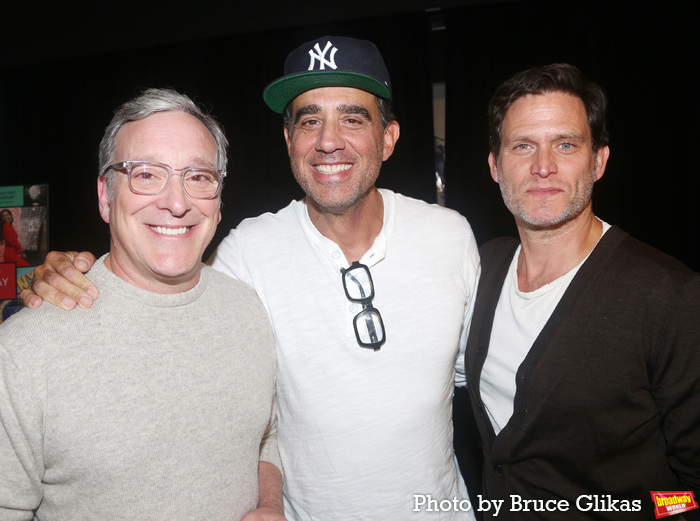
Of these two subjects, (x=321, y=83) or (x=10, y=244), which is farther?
(x=10, y=244)

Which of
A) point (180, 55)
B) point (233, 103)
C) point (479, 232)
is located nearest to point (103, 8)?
point (180, 55)

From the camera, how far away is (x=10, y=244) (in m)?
3.81

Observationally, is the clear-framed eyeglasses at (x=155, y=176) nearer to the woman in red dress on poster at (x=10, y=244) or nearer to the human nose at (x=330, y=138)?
the human nose at (x=330, y=138)

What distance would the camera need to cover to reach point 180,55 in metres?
4.46

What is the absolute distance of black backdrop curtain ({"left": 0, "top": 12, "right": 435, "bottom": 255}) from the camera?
3.86 metres

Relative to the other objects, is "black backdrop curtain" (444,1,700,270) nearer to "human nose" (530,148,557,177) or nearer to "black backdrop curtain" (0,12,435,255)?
"black backdrop curtain" (0,12,435,255)

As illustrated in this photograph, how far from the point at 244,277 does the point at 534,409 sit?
1.03 meters

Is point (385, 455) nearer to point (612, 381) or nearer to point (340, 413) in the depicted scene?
point (340, 413)

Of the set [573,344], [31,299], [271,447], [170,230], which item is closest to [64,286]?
[31,299]

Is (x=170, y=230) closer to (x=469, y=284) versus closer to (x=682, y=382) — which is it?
(x=469, y=284)
